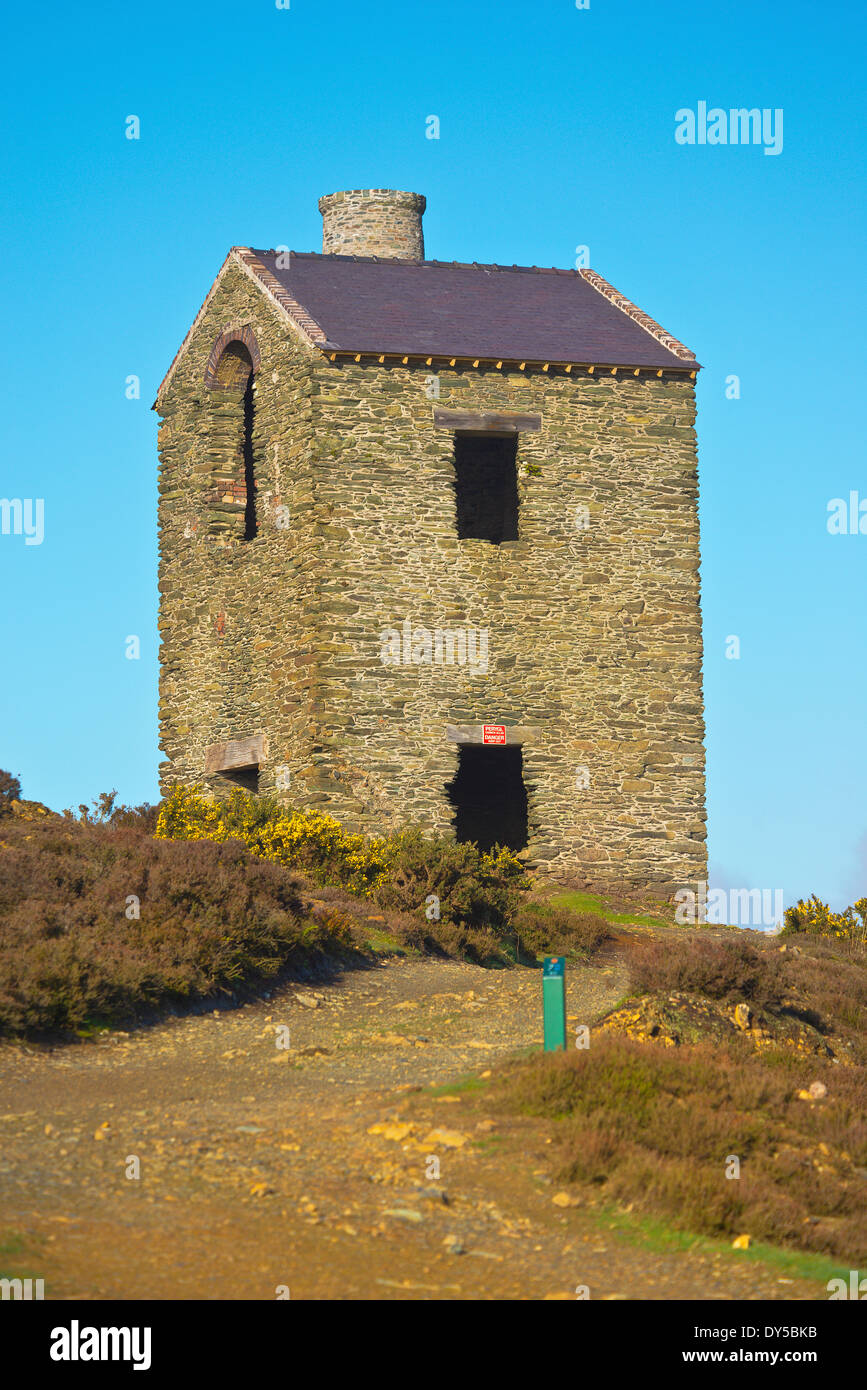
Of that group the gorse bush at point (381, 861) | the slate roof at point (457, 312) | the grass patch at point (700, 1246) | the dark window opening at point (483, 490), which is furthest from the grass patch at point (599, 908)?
the grass patch at point (700, 1246)

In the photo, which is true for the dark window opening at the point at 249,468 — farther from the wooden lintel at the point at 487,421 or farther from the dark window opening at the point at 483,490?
the dark window opening at the point at 483,490

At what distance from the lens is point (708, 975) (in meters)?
13.4

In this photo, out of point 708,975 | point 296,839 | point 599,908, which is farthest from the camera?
point 599,908

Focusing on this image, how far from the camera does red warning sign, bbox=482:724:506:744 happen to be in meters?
22.4

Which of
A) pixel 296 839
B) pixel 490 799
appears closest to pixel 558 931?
pixel 296 839

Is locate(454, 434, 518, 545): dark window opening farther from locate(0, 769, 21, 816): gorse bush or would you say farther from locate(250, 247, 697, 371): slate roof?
locate(0, 769, 21, 816): gorse bush

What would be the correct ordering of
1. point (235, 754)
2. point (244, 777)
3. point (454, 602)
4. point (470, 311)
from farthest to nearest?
1. point (470, 311)
2. point (244, 777)
3. point (235, 754)
4. point (454, 602)

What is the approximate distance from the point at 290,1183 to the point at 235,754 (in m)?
15.2

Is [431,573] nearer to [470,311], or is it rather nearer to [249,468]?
[249,468]

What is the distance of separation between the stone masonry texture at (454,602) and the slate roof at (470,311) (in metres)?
0.47

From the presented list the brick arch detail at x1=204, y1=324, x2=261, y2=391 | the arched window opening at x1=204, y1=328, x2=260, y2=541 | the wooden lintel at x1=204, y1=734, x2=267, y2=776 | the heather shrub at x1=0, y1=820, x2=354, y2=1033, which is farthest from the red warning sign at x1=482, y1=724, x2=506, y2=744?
the brick arch detail at x1=204, y1=324, x2=261, y2=391

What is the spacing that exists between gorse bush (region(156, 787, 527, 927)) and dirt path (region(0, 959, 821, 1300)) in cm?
551

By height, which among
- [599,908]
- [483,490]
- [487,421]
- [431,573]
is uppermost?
[487,421]

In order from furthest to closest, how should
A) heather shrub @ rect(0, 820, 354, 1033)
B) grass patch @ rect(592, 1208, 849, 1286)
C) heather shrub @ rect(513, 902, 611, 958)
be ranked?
heather shrub @ rect(513, 902, 611, 958) < heather shrub @ rect(0, 820, 354, 1033) < grass patch @ rect(592, 1208, 849, 1286)
